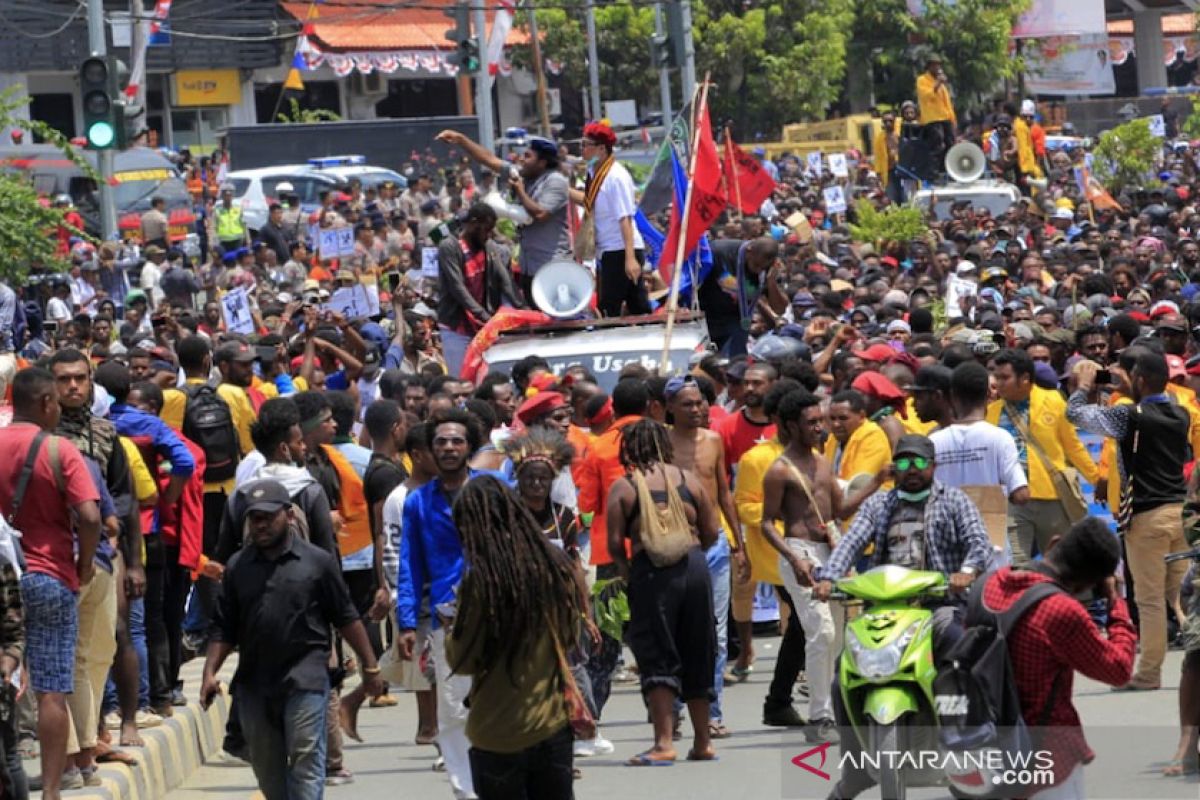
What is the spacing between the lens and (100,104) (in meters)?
22.2

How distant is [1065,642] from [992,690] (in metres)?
0.27

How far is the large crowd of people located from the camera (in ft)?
25.2

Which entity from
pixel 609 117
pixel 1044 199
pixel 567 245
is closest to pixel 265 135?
pixel 609 117

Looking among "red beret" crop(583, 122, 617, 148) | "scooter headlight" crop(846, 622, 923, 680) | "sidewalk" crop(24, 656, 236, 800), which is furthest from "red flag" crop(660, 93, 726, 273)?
"scooter headlight" crop(846, 622, 923, 680)

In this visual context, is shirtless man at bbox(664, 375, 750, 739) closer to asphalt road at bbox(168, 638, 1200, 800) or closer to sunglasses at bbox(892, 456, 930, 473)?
asphalt road at bbox(168, 638, 1200, 800)

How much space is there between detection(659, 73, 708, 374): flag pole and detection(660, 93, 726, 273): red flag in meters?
0.02

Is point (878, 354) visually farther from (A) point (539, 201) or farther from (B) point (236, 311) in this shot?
(B) point (236, 311)

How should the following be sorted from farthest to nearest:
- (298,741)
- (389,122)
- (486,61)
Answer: (389,122)
(486,61)
(298,741)

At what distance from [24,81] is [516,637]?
4369cm

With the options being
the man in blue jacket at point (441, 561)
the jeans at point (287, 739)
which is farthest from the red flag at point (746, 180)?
the jeans at point (287, 739)

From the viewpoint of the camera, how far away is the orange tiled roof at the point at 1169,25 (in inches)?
2707

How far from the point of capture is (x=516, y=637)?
7535 millimetres

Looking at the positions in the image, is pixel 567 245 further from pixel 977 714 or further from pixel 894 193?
pixel 894 193

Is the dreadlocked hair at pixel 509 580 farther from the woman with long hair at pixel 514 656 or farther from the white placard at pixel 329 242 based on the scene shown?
the white placard at pixel 329 242
